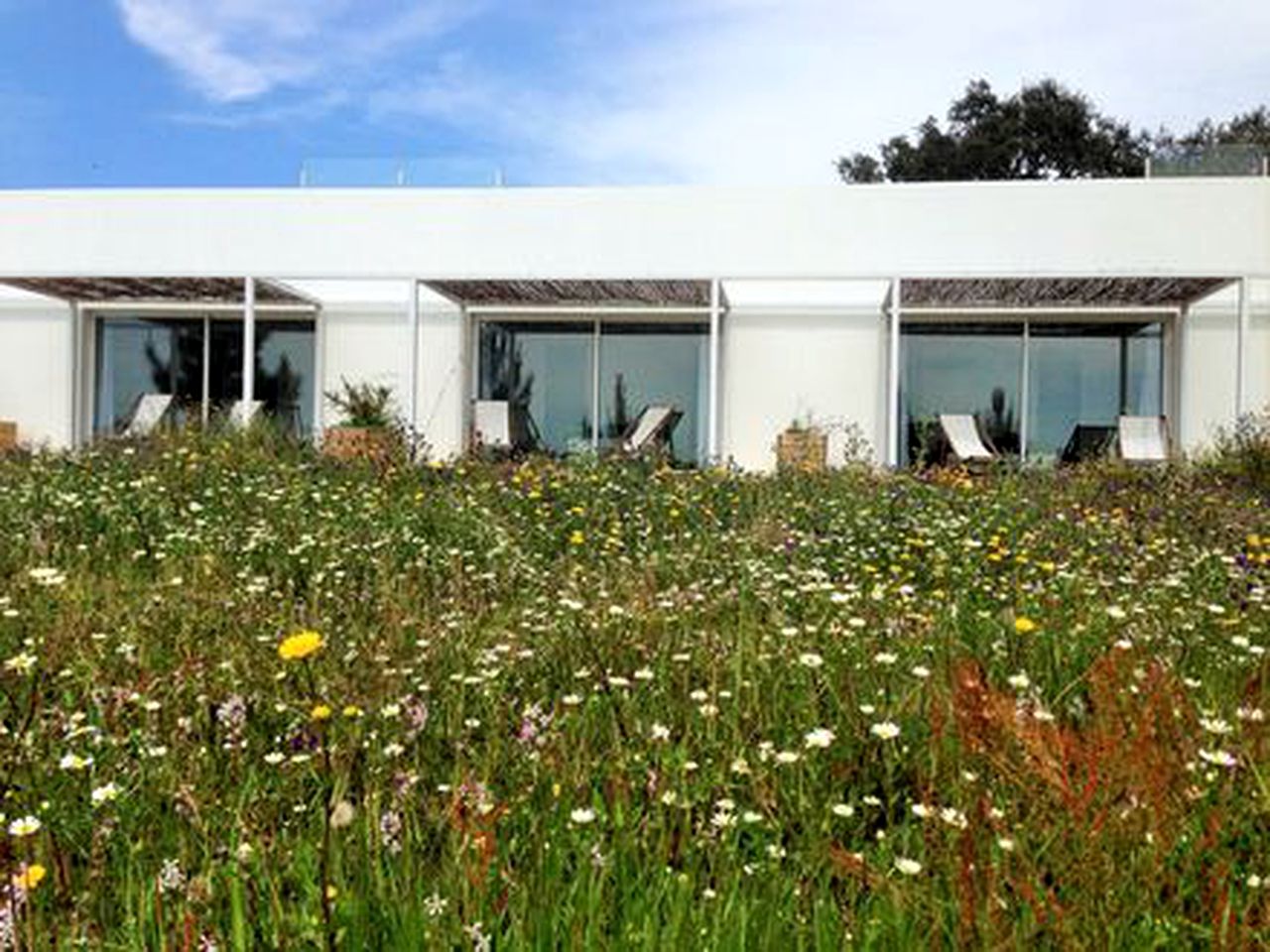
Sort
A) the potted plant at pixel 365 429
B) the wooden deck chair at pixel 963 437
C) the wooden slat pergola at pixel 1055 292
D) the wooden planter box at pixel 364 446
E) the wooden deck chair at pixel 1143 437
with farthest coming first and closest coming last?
the wooden deck chair at pixel 963 437 < the wooden deck chair at pixel 1143 437 < the wooden slat pergola at pixel 1055 292 < the potted plant at pixel 365 429 < the wooden planter box at pixel 364 446

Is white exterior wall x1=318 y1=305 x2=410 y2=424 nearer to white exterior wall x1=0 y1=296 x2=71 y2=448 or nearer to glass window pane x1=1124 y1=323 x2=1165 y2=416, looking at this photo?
white exterior wall x1=0 y1=296 x2=71 y2=448

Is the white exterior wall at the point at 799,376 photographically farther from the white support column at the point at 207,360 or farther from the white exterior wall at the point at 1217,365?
the white support column at the point at 207,360

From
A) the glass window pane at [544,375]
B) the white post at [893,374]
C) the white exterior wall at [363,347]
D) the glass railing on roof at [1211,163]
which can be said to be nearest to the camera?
the white post at [893,374]

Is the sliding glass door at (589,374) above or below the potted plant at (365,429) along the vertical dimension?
above

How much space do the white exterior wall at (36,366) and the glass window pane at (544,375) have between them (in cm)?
605

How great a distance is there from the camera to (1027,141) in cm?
3125

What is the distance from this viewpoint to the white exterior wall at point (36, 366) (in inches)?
646

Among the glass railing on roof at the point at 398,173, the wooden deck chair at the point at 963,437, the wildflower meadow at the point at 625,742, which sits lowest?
the wildflower meadow at the point at 625,742

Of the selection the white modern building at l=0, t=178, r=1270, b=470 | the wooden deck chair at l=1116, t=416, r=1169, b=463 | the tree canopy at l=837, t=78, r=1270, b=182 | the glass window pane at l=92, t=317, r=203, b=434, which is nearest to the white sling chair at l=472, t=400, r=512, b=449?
the white modern building at l=0, t=178, r=1270, b=470

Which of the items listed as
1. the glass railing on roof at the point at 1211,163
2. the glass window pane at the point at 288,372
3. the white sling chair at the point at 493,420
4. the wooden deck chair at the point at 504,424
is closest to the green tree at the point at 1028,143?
the glass railing on roof at the point at 1211,163

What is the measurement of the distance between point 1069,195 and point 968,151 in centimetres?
1787

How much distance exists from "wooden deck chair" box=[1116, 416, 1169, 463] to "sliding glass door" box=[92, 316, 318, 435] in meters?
10.9

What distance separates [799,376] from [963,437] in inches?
90.1

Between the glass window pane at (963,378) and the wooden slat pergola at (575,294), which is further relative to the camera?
the glass window pane at (963,378)
